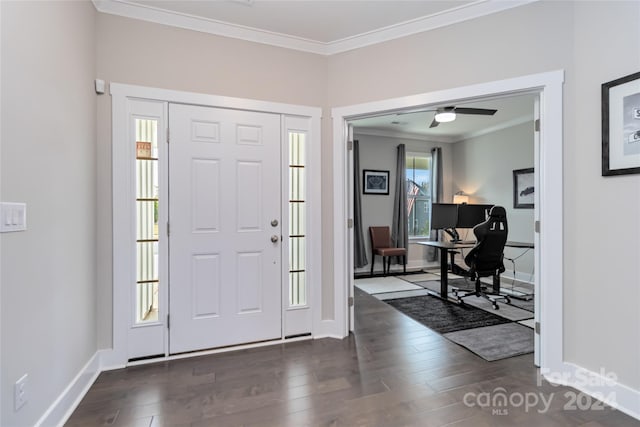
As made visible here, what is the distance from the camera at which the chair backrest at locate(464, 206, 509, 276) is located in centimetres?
372

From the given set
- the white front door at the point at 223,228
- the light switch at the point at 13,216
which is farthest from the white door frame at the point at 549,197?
the light switch at the point at 13,216

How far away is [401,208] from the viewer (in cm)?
611

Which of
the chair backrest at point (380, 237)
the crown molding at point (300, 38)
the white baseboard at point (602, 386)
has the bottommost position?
the white baseboard at point (602, 386)

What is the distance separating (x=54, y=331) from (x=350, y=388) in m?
1.82

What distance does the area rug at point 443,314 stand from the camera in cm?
319

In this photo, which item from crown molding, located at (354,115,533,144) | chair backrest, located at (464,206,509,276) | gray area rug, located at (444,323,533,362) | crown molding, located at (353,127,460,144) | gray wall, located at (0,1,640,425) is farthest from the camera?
crown molding, located at (353,127,460,144)

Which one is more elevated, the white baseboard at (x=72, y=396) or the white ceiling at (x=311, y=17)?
the white ceiling at (x=311, y=17)

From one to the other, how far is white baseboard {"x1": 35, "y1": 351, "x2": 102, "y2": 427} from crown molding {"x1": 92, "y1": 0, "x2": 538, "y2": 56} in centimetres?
263

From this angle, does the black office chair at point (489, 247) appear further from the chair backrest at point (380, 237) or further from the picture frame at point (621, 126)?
the chair backrest at point (380, 237)

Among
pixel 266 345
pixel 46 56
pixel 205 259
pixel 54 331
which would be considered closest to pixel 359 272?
pixel 266 345

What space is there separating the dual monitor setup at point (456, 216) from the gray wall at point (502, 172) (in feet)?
2.80

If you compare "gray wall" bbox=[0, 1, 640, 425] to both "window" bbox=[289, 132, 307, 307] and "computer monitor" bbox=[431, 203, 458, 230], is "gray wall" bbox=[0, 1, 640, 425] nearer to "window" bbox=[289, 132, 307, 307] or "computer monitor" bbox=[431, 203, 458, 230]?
"window" bbox=[289, 132, 307, 307]

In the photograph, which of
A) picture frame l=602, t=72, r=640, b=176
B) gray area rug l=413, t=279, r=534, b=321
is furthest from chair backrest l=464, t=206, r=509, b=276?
picture frame l=602, t=72, r=640, b=176

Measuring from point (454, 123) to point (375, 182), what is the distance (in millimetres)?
1797
